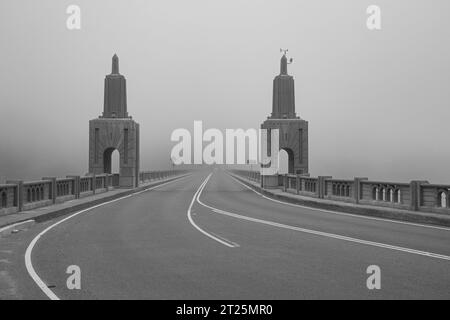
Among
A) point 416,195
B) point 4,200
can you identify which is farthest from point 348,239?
point 4,200

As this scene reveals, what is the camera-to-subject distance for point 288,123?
3631cm

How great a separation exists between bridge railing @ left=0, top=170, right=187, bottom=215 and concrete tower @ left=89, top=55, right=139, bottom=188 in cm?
606

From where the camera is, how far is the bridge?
22.1ft

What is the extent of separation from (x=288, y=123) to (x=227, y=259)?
2824 cm

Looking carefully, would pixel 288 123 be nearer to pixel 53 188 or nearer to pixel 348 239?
pixel 53 188

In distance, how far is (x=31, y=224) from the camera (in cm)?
1483

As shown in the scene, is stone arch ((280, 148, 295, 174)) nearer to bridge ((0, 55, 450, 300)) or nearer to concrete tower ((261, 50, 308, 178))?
concrete tower ((261, 50, 308, 178))

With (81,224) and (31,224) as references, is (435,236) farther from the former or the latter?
(31,224)

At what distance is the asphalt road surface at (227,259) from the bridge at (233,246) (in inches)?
0.8

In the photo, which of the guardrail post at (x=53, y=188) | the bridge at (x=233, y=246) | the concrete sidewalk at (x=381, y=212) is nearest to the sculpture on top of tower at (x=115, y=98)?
the bridge at (x=233, y=246)

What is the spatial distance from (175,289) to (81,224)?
9354mm

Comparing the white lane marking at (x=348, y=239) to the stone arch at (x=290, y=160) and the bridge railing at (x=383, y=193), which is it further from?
the stone arch at (x=290, y=160)

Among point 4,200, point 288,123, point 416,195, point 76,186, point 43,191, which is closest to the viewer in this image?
point 416,195
